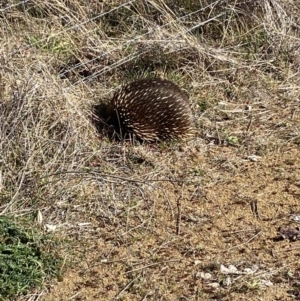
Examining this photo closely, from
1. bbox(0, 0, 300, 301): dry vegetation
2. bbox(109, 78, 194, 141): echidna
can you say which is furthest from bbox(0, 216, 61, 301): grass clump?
bbox(109, 78, 194, 141): echidna

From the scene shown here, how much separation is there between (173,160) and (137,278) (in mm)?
1554

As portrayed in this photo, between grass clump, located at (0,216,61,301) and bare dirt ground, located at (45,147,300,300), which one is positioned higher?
grass clump, located at (0,216,61,301)

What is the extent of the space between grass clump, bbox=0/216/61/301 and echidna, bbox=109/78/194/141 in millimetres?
1812

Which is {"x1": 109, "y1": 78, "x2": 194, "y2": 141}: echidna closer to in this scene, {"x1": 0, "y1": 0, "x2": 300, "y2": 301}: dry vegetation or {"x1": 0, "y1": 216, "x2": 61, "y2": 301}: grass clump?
{"x1": 0, "y1": 0, "x2": 300, "y2": 301}: dry vegetation

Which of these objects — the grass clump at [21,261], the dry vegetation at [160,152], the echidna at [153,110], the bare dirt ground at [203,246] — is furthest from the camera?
the echidna at [153,110]

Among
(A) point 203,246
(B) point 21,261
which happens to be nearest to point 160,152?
(A) point 203,246

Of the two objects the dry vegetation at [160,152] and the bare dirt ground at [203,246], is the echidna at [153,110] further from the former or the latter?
the bare dirt ground at [203,246]

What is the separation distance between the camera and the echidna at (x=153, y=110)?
589 centimetres

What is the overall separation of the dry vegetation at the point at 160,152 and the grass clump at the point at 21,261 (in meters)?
0.10

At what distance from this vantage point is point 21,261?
407 centimetres

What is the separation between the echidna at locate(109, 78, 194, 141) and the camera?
5.89m

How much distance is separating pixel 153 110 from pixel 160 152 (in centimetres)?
40

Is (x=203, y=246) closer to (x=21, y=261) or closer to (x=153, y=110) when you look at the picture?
(x=21, y=261)

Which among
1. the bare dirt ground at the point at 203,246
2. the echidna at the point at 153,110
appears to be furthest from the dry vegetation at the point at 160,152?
the echidna at the point at 153,110
